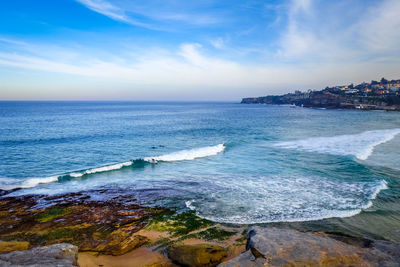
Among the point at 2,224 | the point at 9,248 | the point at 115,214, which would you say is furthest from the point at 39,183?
the point at 9,248

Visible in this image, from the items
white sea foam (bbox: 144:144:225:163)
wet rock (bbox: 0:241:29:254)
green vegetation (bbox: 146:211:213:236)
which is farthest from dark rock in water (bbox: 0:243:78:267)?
white sea foam (bbox: 144:144:225:163)

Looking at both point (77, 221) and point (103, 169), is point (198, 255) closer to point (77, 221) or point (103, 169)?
point (77, 221)

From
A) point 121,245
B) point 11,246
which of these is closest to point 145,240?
point 121,245

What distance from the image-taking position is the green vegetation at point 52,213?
42.4 ft

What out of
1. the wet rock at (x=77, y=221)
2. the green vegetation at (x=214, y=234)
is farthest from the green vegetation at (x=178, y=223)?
the wet rock at (x=77, y=221)

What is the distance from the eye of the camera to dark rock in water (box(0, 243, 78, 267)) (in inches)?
275

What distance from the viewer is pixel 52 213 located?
44.8ft

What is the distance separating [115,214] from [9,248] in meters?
4.89

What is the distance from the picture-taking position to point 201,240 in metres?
10.6

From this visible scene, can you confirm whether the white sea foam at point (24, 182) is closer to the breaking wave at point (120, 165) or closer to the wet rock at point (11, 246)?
the breaking wave at point (120, 165)

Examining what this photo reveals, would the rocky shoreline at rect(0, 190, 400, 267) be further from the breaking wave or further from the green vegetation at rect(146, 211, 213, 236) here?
the breaking wave

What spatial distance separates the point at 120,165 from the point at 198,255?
59.9 feet

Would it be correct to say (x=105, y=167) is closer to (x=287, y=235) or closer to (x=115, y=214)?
(x=115, y=214)

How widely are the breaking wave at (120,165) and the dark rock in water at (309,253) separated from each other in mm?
18828
